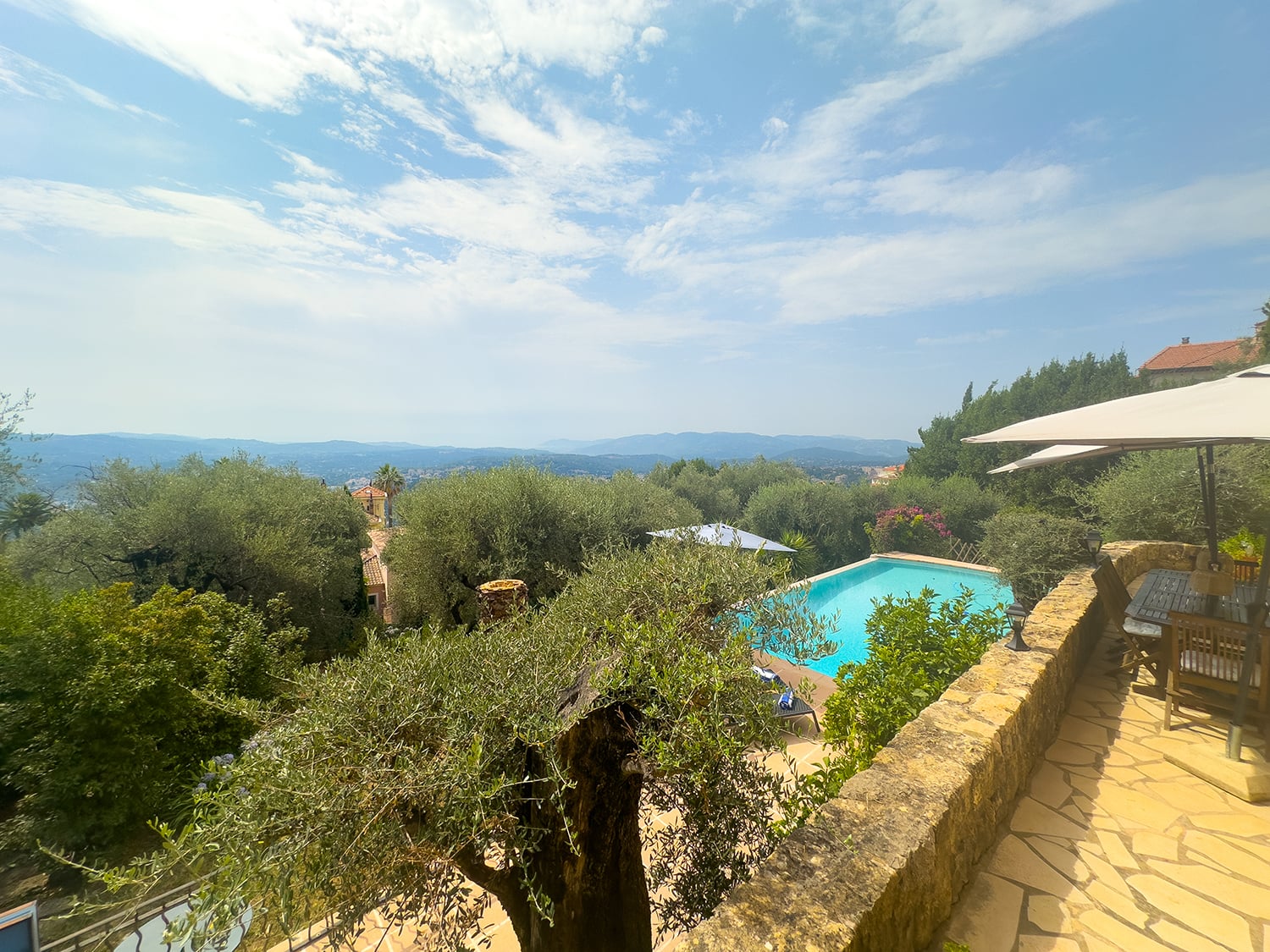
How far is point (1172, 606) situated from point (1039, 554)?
6.14 meters

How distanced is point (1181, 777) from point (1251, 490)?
36.2 ft

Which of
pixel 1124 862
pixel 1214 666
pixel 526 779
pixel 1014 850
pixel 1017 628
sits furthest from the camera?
pixel 1017 628

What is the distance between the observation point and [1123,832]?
297 centimetres

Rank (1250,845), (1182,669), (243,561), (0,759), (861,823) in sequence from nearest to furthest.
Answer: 1. (861,823)
2. (1250,845)
3. (1182,669)
4. (0,759)
5. (243,561)

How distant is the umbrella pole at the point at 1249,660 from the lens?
3.38 metres

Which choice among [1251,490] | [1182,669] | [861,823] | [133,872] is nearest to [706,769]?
[861,823]

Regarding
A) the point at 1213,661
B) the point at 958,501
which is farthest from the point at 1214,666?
the point at 958,501

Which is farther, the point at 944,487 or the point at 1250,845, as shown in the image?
the point at 944,487

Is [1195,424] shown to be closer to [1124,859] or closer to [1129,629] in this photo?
[1129,629]

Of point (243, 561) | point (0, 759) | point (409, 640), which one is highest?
point (409, 640)

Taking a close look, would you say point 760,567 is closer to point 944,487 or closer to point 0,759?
point 0,759

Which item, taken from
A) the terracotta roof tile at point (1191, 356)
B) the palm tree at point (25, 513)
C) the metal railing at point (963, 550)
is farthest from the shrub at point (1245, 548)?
the terracotta roof tile at point (1191, 356)

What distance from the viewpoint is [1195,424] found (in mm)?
3047

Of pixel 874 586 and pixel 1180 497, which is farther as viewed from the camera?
pixel 874 586
